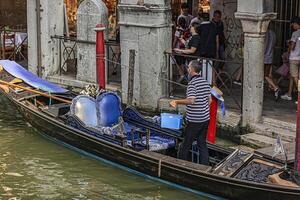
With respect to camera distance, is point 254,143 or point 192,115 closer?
point 192,115

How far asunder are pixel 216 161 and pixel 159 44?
3.88m

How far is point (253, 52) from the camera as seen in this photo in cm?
1129

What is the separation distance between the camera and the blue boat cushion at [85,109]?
11.0 metres

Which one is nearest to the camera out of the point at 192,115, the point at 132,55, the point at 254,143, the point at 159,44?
the point at 192,115

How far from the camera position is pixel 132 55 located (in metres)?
12.1

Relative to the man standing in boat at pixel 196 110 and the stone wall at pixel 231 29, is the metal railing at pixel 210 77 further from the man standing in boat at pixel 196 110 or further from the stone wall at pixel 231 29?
the man standing in boat at pixel 196 110

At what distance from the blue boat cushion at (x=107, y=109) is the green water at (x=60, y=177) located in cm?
68

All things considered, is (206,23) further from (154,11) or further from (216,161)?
(216,161)

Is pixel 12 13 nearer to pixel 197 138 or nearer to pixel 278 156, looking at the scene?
pixel 197 138

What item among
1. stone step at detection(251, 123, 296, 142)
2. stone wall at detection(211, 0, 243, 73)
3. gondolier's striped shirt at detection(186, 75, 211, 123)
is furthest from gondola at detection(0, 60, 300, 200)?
stone wall at detection(211, 0, 243, 73)

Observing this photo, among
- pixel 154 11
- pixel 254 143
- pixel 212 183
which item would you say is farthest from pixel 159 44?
pixel 212 183

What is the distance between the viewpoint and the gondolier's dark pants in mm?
9266

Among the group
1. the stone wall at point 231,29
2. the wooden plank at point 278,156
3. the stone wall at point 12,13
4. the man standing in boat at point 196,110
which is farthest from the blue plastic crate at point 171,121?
the stone wall at point 12,13

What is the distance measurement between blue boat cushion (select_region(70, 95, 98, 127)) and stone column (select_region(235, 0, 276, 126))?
2474mm
